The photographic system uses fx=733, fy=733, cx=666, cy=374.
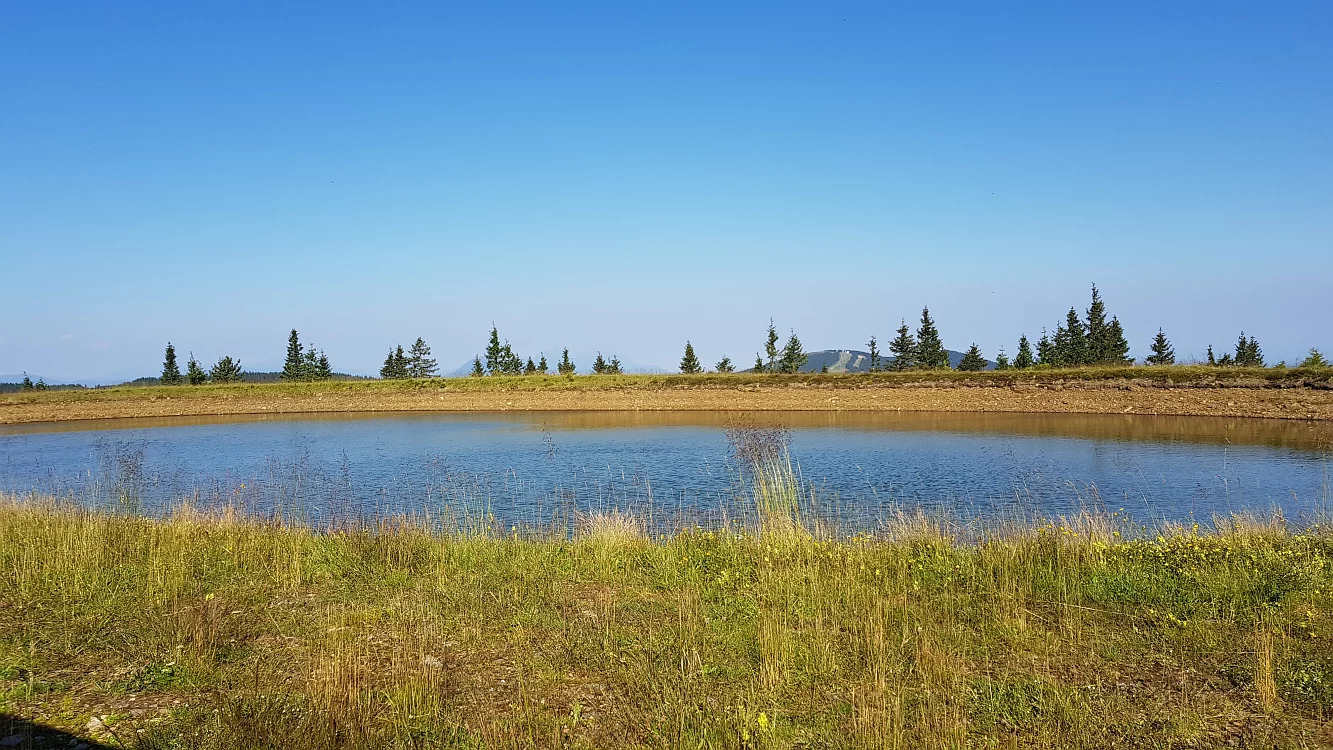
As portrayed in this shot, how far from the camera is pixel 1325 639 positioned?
5.25 m

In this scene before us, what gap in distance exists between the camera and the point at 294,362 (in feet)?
235

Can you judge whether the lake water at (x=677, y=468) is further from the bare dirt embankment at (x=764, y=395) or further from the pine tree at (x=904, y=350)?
the pine tree at (x=904, y=350)

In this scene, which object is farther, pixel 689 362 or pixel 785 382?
pixel 689 362

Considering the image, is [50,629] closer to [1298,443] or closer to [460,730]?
[460,730]

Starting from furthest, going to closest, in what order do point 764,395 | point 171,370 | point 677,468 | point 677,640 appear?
point 171,370
point 764,395
point 677,468
point 677,640

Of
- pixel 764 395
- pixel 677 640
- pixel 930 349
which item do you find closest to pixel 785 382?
pixel 764 395

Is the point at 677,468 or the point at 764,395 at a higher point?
the point at 764,395

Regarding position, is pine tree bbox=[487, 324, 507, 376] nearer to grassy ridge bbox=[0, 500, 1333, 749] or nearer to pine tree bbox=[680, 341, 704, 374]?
pine tree bbox=[680, 341, 704, 374]

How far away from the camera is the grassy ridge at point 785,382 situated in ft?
119

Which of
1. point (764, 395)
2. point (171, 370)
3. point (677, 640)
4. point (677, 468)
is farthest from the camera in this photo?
point (171, 370)

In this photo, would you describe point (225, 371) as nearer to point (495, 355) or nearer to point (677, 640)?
point (495, 355)

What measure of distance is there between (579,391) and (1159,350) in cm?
5138

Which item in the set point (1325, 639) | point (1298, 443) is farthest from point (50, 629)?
point (1298, 443)

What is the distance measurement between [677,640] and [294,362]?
75.7 m
